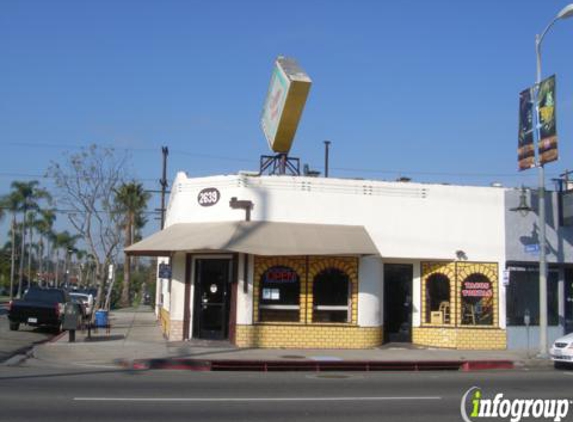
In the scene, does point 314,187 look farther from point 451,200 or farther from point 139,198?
point 139,198

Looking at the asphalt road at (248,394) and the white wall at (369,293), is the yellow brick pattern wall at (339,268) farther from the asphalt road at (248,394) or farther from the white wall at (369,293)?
the asphalt road at (248,394)

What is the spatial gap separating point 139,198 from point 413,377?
40456 millimetres

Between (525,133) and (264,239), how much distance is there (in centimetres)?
807

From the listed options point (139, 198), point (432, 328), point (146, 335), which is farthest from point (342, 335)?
point (139, 198)

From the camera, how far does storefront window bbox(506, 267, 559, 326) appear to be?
22.0 metres

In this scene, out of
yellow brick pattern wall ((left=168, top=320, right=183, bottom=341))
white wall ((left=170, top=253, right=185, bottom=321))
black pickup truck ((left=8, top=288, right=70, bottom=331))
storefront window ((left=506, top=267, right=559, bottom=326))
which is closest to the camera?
yellow brick pattern wall ((left=168, top=320, right=183, bottom=341))

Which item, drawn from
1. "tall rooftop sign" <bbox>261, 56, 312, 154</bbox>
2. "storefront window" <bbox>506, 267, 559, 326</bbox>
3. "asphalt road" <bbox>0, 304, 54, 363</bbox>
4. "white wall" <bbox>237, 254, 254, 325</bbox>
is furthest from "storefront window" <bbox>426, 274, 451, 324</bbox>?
"asphalt road" <bbox>0, 304, 54, 363</bbox>

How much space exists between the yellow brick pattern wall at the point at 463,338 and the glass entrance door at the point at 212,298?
606 centimetres

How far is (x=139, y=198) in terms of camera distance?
5338 centimetres

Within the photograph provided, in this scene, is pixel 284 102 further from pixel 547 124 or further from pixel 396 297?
pixel 547 124

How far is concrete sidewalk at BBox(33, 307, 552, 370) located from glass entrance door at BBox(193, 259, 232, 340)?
553 millimetres

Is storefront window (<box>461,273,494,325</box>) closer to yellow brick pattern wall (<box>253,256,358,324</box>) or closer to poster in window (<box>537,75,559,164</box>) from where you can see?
yellow brick pattern wall (<box>253,256,358,324</box>)

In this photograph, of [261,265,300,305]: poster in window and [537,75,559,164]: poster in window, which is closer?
[537,75,559,164]: poster in window

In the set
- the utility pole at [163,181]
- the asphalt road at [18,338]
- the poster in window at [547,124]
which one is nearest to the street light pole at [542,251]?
the poster in window at [547,124]
